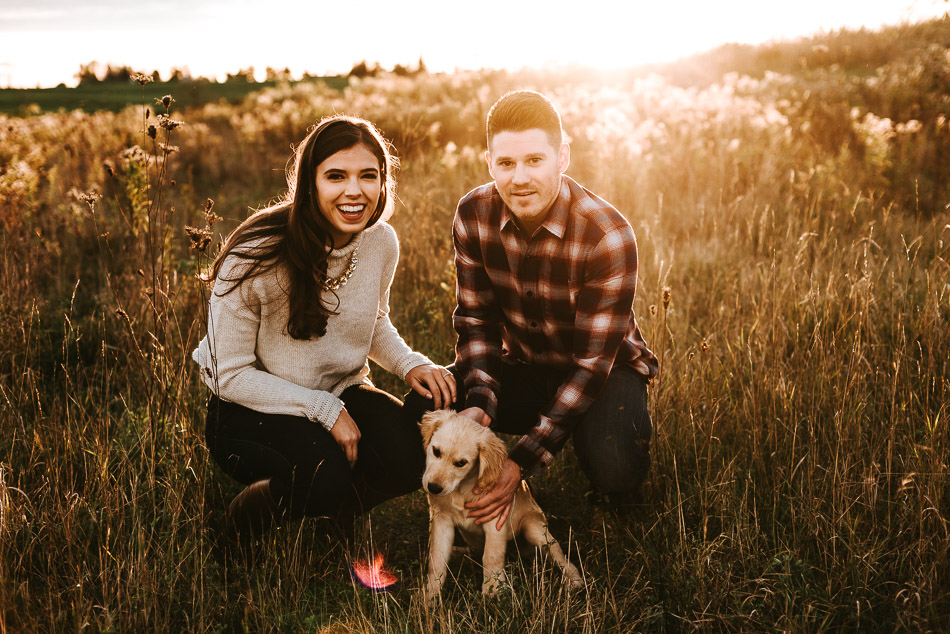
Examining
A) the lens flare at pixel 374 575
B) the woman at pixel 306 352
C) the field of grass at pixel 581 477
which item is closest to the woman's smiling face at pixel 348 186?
the woman at pixel 306 352

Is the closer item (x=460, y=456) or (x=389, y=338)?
(x=460, y=456)

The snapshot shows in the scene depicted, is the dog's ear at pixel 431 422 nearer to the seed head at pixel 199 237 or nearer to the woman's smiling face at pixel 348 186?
the woman's smiling face at pixel 348 186

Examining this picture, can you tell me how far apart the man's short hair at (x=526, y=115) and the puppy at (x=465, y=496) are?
1257 millimetres

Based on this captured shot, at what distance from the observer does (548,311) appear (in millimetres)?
3039

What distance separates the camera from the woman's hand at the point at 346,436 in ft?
8.95

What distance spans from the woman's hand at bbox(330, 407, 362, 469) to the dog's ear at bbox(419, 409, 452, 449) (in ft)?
1.00

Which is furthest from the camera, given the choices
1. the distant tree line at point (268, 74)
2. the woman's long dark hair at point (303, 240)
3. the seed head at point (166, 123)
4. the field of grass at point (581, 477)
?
the distant tree line at point (268, 74)

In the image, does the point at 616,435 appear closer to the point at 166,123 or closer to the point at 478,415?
the point at 478,415

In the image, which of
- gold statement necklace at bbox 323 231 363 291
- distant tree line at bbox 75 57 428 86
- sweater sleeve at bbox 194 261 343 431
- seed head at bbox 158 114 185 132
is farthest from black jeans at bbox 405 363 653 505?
distant tree line at bbox 75 57 428 86

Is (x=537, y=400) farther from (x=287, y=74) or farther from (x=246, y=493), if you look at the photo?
(x=287, y=74)

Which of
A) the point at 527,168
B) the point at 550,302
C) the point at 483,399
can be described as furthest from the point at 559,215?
the point at 483,399

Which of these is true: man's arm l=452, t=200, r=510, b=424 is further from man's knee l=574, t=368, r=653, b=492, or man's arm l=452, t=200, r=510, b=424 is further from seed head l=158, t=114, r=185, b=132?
seed head l=158, t=114, r=185, b=132

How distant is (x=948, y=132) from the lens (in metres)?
7.53

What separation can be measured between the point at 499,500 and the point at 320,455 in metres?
0.78
